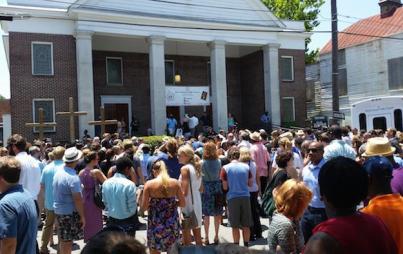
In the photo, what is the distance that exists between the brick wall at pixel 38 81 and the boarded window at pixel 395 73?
20.0 m

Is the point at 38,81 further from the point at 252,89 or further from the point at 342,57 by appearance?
the point at 342,57

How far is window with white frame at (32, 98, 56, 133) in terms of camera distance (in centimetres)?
2216

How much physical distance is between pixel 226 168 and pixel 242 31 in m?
19.8

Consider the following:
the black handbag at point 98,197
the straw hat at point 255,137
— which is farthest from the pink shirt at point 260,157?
the black handbag at point 98,197

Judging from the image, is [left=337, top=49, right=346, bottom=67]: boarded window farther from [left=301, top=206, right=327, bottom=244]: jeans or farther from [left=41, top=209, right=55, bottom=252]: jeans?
[left=301, top=206, right=327, bottom=244]: jeans

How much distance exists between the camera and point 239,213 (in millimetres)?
7547

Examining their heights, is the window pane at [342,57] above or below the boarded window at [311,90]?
above

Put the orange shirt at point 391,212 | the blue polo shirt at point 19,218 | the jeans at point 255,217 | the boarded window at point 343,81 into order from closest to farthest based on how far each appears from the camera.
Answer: the orange shirt at point 391,212 → the blue polo shirt at point 19,218 → the jeans at point 255,217 → the boarded window at point 343,81

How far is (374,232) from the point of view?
2420 mm

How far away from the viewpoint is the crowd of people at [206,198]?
97.7 inches

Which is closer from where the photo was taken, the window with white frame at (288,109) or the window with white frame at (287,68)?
the window with white frame at (287,68)

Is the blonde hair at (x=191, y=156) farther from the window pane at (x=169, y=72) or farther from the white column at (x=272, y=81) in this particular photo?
the window pane at (x=169, y=72)

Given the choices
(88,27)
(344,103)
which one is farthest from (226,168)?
(344,103)

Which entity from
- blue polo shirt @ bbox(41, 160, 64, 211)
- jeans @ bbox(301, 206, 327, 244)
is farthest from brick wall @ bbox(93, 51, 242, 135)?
jeans @ bbox(301, 206, 327, 244)
